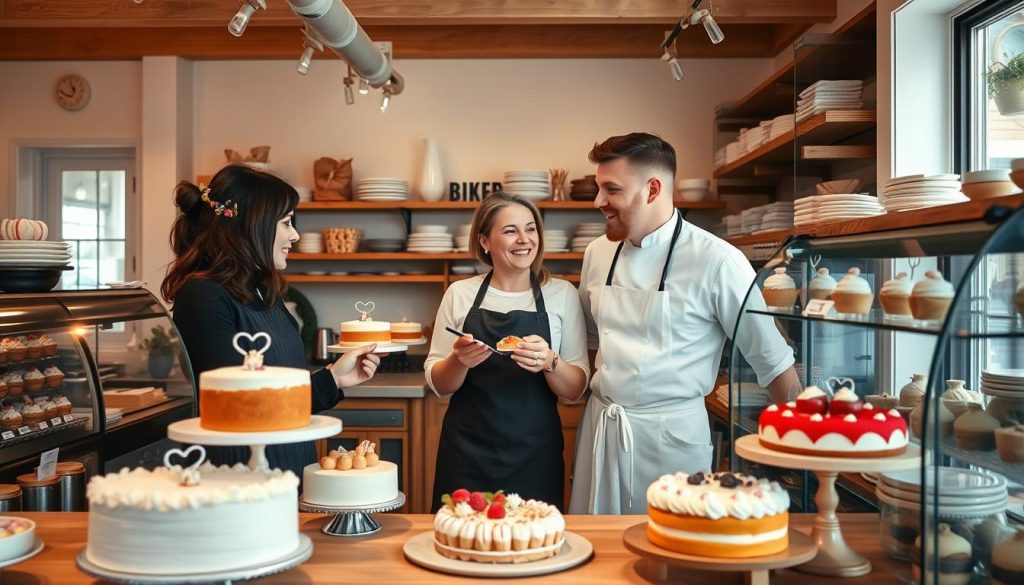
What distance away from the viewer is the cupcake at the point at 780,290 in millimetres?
2266

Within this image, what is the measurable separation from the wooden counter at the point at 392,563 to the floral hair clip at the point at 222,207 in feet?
2.67

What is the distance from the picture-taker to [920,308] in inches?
68.1

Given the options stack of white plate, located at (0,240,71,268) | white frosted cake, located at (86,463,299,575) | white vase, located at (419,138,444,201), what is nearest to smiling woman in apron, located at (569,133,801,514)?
white frosted cake, located at (86,463,299,575)

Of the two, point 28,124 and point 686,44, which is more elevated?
point 686,44

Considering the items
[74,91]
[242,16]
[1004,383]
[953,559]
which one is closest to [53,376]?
[242,16]

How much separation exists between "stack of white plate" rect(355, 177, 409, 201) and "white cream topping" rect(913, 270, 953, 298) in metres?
4.14

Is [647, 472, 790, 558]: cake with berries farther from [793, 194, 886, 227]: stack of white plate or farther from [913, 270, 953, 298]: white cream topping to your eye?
[793, 194, 886, 227]: stack of white plate

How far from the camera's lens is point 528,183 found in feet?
18.2

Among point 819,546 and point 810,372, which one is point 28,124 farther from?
point 819,546

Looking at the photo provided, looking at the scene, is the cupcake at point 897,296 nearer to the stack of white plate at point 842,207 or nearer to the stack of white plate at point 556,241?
the stack of white plate at point 842,207

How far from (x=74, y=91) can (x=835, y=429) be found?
5.42m

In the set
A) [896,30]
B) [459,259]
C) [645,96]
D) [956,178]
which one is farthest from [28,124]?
[956,178]

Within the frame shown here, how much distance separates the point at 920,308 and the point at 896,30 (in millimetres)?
2300

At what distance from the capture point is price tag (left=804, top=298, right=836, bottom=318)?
2051mm
